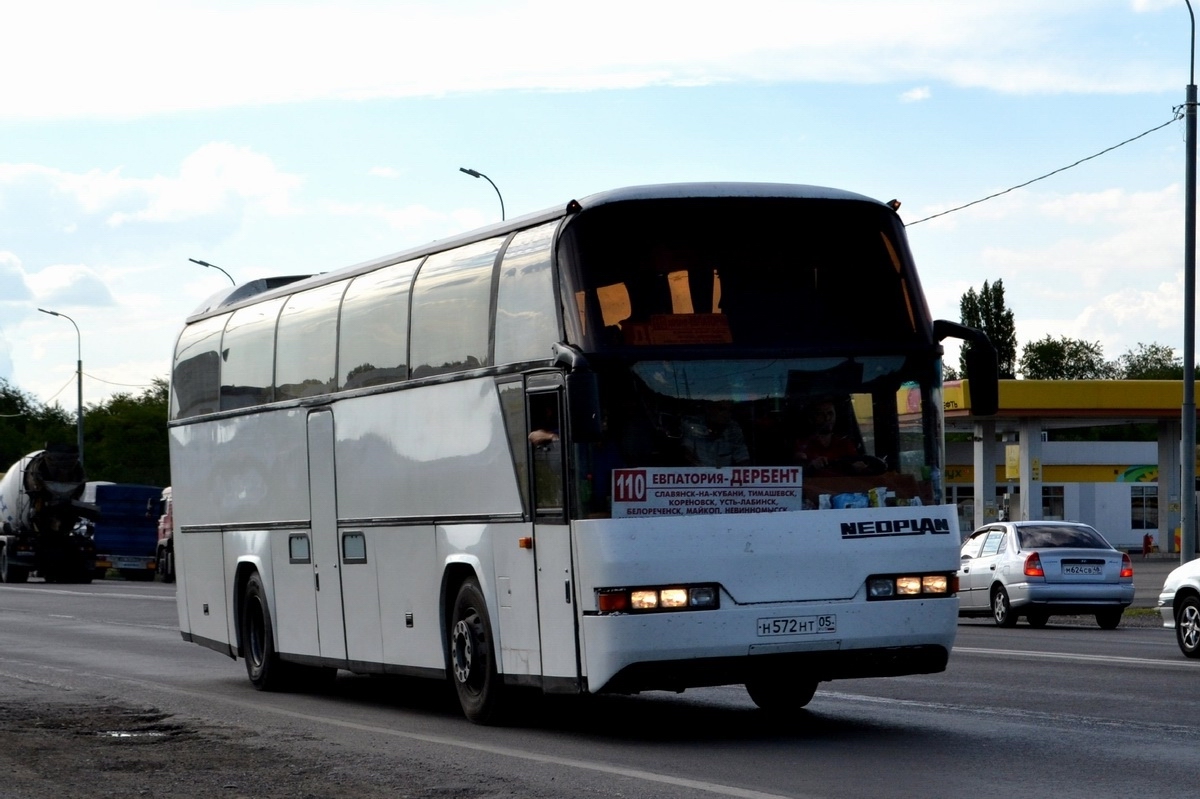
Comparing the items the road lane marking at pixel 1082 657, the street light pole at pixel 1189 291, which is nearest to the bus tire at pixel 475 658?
the road lane marking at pixel 1082 657

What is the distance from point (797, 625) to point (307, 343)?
590 centimetres

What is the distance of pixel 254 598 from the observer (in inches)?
661

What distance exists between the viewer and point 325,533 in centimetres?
1495

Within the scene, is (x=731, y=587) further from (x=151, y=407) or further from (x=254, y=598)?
(x=151, y=407)

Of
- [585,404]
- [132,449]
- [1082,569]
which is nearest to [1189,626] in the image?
[1082,569]

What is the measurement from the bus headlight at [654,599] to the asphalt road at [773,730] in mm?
833

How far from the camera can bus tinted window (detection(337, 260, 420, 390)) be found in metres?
13.6

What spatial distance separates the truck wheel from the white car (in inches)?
1596

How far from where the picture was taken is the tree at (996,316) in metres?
125

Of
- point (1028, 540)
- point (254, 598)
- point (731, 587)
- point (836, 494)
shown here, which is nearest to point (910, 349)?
point (836, 494)

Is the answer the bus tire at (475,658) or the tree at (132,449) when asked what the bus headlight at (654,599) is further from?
the tree at (132,449)

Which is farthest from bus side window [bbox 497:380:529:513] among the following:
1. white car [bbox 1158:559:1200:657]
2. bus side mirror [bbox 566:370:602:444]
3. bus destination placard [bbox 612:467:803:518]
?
white car [bbox 1158:559:1200:657]

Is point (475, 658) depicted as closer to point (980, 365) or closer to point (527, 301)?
point (527, 301)

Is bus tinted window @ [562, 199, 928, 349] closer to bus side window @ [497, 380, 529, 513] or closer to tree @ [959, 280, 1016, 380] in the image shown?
bus side window @ [497, 380, 529, 513]
